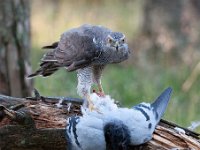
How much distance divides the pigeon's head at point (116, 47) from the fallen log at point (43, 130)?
0.54 metres

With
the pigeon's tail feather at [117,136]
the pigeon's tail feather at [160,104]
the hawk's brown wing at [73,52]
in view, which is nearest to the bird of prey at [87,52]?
the hawk's brown wing at [73,52]

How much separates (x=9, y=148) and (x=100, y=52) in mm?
919

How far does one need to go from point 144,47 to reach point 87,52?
5.82m

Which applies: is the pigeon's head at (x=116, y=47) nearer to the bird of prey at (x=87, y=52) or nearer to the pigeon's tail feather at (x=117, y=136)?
the bird of prey at (x=87, y=52)

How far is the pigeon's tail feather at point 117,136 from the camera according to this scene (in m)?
3.69

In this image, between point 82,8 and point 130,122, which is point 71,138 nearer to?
point 130,122

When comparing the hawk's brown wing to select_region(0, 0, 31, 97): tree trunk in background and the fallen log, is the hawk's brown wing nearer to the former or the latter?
the fallen log

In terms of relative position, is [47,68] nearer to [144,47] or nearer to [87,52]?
[87,52]

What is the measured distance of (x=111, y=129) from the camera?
3701 millimetres

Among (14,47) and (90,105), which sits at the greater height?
(14,47)

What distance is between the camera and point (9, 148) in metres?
3.90

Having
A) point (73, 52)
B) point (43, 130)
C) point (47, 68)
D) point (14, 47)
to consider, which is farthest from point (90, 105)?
point (14, 47)

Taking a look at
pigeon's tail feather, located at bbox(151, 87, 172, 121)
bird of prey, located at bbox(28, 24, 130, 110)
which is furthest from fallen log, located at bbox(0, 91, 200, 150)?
bird of prey, located at bbox(28, 24, 130, 110)

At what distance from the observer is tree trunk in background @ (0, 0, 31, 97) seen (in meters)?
5.95
